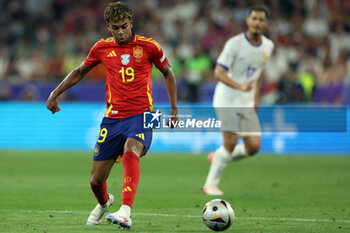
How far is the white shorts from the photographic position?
11062 mm

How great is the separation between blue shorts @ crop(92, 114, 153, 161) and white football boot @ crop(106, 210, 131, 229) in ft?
2.83

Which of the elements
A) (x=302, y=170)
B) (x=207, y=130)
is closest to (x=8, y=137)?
(x=207, y=130)

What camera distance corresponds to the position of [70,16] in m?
25.3

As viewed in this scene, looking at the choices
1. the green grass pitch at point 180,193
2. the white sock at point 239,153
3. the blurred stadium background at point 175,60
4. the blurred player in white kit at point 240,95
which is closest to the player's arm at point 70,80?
the green grass pitch at point 180,193

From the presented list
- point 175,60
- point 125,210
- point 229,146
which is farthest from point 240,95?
point 175,60

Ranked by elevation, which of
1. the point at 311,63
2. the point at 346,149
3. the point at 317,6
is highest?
the point at 317,6

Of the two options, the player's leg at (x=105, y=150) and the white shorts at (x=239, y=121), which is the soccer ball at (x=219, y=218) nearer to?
the player's leg at (x=105, y=150)

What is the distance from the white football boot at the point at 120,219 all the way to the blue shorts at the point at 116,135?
2.83 feet

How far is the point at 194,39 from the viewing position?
2328 centimetres

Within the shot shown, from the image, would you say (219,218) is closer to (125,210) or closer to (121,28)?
(125,210)

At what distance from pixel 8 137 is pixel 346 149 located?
8.83 m

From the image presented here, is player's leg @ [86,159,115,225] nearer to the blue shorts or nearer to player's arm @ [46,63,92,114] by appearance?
the blue shorts

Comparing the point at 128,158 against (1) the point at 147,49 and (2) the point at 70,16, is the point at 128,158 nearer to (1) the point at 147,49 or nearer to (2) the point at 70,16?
(1) the point at 147,49

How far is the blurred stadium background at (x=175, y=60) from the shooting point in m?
19.3
